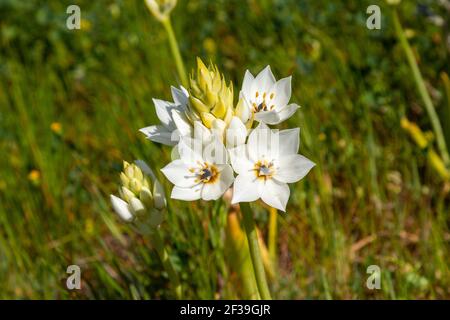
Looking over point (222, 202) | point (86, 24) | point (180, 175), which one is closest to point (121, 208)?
point (180, 175)

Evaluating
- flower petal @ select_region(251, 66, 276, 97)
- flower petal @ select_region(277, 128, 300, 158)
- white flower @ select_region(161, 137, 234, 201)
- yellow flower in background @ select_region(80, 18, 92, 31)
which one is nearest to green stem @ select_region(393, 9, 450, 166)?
flower petal @ select_region(251, 66, 276, 97)

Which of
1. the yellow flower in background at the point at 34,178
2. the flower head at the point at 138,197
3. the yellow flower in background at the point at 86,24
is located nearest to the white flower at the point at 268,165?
the flower head at the point at 138,197

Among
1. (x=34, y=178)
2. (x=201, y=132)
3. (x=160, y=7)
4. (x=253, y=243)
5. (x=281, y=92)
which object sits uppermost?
(x=160, y=7)

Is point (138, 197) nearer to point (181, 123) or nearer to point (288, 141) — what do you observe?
point (181, 123)

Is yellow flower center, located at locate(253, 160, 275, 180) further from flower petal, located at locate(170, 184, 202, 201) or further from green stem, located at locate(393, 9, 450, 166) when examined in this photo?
green stem, located at locate(393, 9, 450, 166)

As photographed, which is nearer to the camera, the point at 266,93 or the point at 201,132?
the point at 201,132

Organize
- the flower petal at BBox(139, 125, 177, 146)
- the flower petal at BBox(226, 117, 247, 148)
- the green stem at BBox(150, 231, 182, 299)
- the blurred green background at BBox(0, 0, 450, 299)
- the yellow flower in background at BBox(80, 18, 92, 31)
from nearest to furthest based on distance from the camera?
the flower petal at BBox(226, 117, 247, 148), the flower petal at BBox(139, 125, 177, 146), the green stem at BBox(150, 231, 182, 299), the blurred green background at BBox(0, 0, 450, 299), the yellow flower in background at BBox(80, 18, 92, 31)

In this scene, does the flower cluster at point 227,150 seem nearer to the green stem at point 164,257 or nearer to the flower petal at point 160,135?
the flower petal at point 160,135
